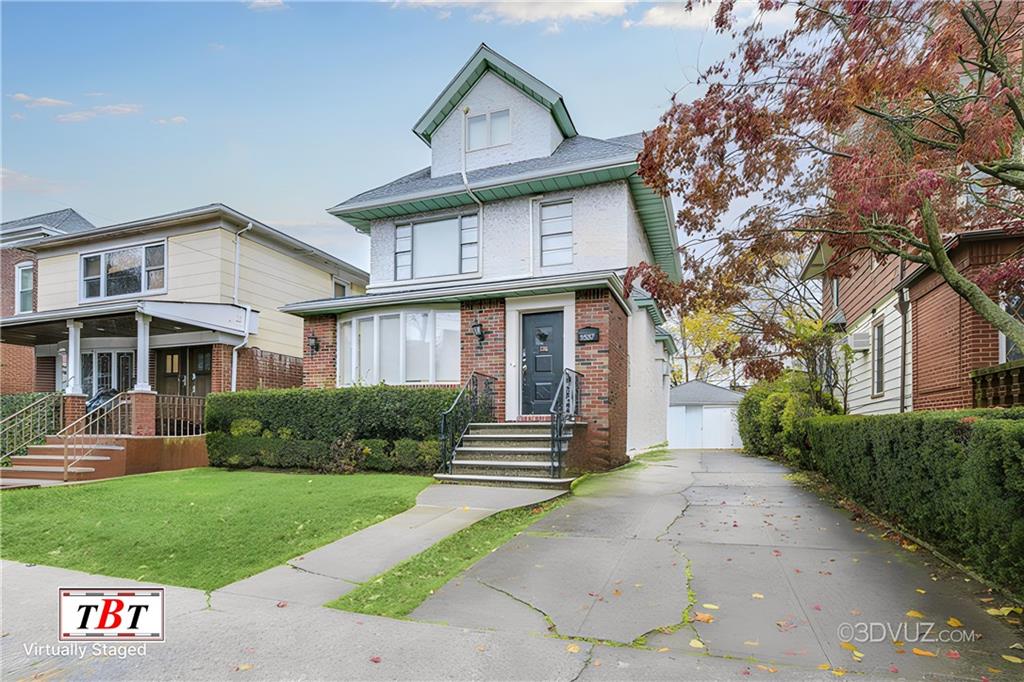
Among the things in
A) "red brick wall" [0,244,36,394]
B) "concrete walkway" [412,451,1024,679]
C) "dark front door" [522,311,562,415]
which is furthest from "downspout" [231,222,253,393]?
"concrete walkway" [412,451,1024,679]

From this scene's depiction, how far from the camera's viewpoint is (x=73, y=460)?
1125 centimetres

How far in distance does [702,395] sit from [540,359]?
19364 millimetres

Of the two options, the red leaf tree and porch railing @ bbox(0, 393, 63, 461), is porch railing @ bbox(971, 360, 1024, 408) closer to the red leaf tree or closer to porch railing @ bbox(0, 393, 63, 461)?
the red leaf tree

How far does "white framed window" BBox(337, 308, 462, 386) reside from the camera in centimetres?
1282

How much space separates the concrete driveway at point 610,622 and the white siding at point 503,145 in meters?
11.1

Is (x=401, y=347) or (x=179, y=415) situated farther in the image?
(x=179, y=415)

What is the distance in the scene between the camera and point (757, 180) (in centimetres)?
682

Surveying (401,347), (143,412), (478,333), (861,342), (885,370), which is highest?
(478,333)

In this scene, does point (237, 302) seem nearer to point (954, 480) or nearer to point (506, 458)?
point (506, 458)

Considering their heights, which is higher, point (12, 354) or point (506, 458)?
point (12, 354)

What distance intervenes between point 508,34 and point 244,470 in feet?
38.8

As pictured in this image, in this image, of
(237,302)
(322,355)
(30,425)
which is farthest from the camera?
(237,302)

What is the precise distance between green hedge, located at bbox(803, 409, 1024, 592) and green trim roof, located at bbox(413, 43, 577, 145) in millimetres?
10524

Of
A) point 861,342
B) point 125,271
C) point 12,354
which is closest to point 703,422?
point 861,342
